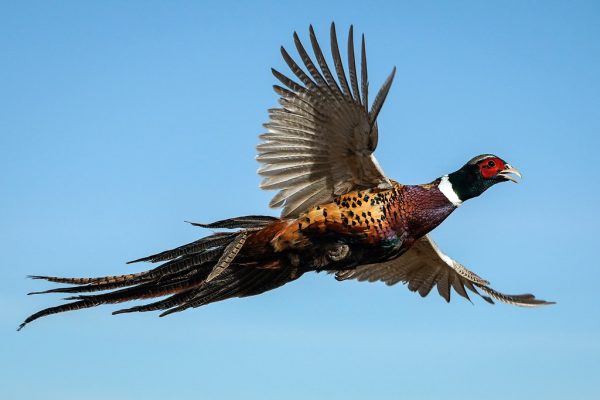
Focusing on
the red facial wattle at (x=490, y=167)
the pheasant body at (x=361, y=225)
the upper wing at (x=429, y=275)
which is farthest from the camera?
the upper wing at (x=429, y=275)

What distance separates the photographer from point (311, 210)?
679 centimetres

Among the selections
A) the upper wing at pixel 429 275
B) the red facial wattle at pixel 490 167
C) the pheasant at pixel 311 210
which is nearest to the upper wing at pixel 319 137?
the pheasant at pixel 311 210

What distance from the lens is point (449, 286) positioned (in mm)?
8656

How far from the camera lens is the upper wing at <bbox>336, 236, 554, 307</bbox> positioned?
8422mm

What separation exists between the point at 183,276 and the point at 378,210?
61.6 inches

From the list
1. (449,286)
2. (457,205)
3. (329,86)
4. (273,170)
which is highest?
(329,86)

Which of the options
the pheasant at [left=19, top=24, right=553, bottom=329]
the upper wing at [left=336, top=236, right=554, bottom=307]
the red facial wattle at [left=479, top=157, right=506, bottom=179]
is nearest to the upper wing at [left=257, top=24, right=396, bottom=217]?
the pheasant at [left=19, top=24, right=553, bottom=329]

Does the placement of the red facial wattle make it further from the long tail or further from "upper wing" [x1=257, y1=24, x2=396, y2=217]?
the long tail

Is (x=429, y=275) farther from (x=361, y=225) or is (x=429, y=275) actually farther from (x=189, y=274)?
(x=189, y=274)

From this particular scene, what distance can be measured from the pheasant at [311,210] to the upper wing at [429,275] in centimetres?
136

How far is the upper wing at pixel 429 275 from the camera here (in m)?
8.42

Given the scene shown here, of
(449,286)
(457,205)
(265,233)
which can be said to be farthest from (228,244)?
(449,286)

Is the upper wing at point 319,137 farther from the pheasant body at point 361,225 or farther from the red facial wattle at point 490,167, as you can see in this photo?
the red facial wattle at point 490,167

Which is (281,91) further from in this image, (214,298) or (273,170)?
(214,298)
